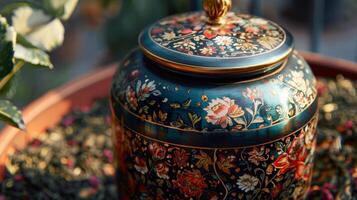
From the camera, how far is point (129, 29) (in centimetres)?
214

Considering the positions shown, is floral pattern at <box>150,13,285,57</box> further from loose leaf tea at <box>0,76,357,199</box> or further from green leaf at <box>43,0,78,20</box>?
loose leaf tea at <box>0,76,357,199</box>

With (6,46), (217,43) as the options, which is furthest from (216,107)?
(6,46)

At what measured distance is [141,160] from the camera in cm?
94

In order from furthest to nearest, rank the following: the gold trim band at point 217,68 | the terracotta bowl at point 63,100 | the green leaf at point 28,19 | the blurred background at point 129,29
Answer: the blurred background at point 129,29 < the terracotta bowl at point 63,100 < the green leaf at point 28,19 < the gold trim band at point 217,68

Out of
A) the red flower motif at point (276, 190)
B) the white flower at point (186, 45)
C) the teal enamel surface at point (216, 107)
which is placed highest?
the white flower at point (186, 45)

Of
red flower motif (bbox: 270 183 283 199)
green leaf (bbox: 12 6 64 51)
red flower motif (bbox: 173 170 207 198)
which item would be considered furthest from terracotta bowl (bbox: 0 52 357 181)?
red flower motif (bbox: 270 183 283 199)

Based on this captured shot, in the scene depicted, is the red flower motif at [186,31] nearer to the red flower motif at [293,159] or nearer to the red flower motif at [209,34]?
the red flower motif at [209,34]

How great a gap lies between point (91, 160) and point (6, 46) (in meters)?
0.52

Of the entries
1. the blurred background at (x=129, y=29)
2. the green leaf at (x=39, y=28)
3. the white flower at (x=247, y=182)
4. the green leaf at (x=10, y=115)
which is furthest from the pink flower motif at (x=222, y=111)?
the blurred background at (x=129, y=29)

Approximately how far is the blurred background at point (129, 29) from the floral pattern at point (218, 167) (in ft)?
2.45

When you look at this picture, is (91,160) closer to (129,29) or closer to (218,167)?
(218,167)

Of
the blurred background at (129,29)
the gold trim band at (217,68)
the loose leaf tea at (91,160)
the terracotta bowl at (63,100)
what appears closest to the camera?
the gold trim band at (217,68)

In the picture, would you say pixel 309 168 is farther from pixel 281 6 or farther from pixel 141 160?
pixel 281 6

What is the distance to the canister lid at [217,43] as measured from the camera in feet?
2.87
